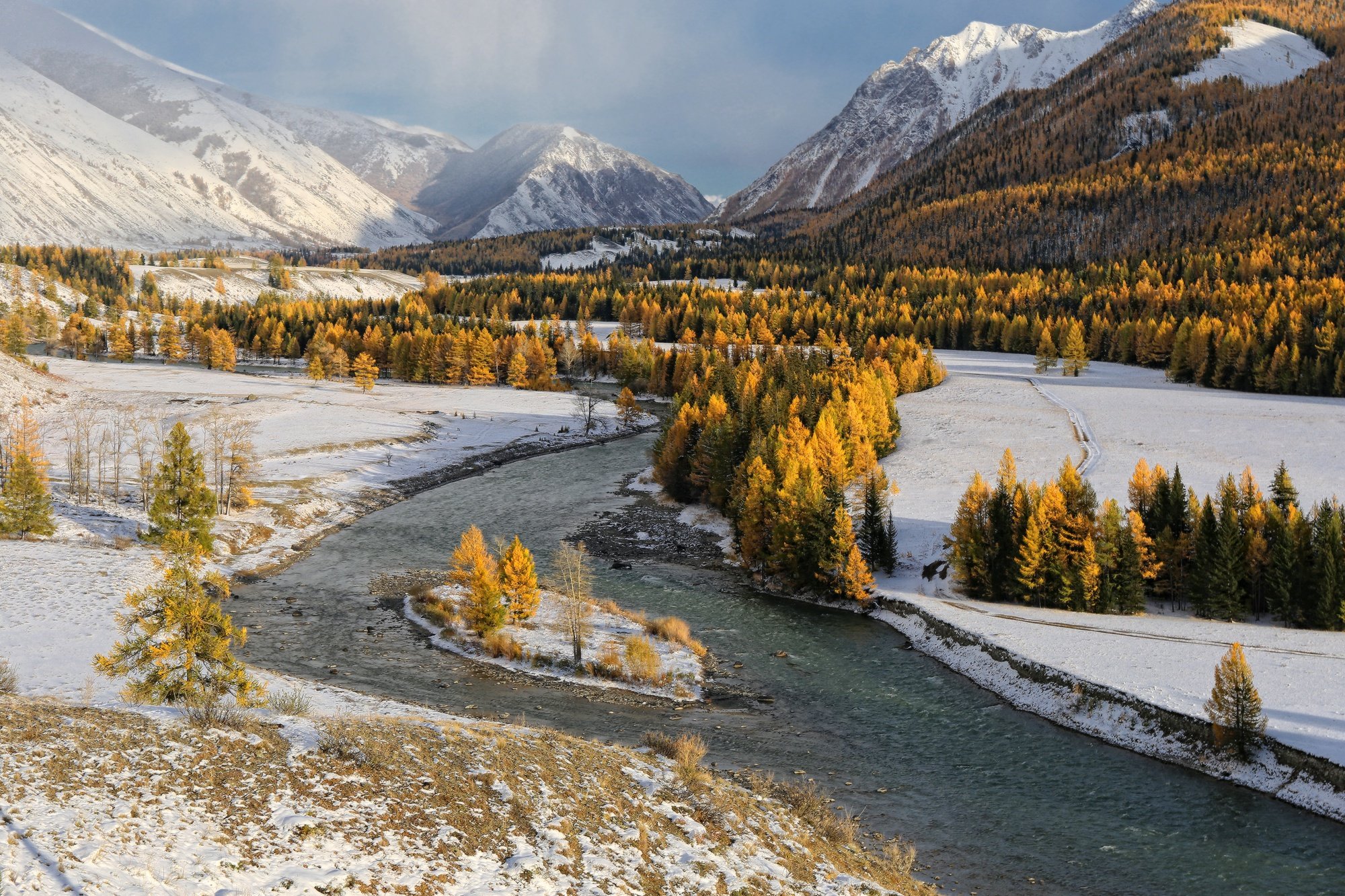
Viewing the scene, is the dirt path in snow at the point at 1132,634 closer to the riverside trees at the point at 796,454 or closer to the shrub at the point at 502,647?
the riverside trees at the point at 796,454

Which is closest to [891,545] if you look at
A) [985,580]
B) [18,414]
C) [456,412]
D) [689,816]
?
[985,580]

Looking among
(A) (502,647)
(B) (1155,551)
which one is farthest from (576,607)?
(B) (1155,551)

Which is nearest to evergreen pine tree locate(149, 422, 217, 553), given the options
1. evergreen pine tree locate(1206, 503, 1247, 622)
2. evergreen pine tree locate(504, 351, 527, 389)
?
evergreen pine tree locate(1206, 503, 1247, 622)

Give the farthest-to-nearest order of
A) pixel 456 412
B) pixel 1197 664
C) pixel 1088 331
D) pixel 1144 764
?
pixel 1088 331
pixel 456 412
pixel 1197 664
pixel 1144 764

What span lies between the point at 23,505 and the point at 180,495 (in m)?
11.4

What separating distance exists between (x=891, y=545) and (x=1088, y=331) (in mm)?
119285

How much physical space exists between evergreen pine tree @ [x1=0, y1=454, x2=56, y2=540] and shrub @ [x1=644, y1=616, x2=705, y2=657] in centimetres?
4582

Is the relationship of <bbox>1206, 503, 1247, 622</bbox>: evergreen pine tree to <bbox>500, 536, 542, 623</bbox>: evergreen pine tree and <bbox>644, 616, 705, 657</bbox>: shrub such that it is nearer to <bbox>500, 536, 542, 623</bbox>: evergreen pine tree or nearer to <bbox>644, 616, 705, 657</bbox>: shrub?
<bbox>644, 616, 705, 657</bbox>: shrub

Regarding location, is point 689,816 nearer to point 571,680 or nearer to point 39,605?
point 571,680

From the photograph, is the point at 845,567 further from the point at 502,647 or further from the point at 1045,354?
the point at 1045,354

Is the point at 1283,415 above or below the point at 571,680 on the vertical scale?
above

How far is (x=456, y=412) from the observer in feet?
431

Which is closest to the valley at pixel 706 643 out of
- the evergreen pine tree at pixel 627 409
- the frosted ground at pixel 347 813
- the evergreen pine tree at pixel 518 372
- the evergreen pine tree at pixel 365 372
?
the frosted ground at pixel 347 813

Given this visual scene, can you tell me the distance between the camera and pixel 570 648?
46.6m
